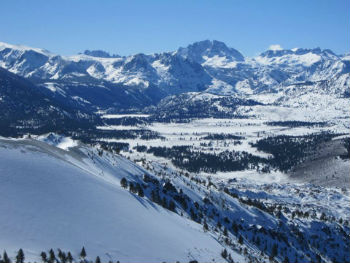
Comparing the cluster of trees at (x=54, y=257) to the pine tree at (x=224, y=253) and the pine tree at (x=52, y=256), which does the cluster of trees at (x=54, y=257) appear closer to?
the pine tree at (x=52, y=256)

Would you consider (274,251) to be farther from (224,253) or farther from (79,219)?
(79,219)

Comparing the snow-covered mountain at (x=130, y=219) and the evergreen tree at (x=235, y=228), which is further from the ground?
the snow-covered mountain at (x=130, y=219)

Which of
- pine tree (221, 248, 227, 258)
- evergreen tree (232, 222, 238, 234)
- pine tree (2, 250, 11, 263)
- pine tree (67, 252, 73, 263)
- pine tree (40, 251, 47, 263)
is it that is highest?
pine tree (2, 250, 11, 263)

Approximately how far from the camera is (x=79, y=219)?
82.1 m

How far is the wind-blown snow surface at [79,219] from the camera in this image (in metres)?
70.6

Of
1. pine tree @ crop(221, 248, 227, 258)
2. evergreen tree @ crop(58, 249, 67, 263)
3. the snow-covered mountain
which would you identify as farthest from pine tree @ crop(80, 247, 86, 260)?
pine tree @ crop(221, 248, 227, 258)

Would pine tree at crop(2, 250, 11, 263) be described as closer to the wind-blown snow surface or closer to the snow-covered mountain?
the snow-covered mountain

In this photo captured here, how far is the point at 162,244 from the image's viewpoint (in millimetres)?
85375

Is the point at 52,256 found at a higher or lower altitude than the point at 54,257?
higher

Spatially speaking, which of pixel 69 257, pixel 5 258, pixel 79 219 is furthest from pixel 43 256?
pixel 79 219

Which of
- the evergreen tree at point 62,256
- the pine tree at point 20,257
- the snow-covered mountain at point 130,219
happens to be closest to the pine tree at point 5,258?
the pine tree at point 20,257

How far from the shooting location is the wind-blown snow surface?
70625 millimetres

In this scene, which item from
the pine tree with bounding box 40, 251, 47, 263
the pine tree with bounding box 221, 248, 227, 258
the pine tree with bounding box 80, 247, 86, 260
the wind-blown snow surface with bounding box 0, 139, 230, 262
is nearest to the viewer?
the pine tree with bounding box 40, 251, 47, 263

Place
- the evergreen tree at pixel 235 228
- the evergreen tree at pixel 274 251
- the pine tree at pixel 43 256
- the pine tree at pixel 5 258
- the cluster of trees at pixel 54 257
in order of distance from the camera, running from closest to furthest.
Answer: the pine tree at pixel 5 258
the cluster of trees at pixel 54 257
the pine tree at pixel 43 256
the evergreen tree at pixel 274 251
the evergreen tree at pixel 235 228
